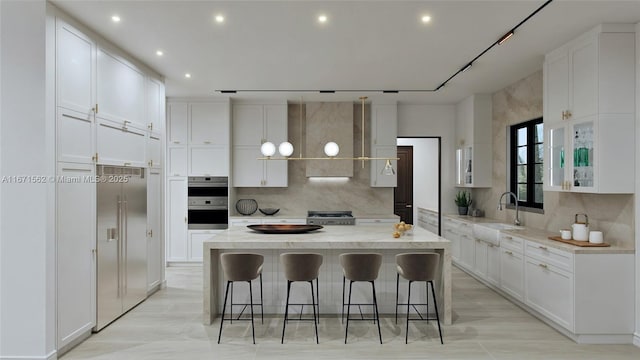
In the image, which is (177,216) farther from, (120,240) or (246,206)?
(120,240)

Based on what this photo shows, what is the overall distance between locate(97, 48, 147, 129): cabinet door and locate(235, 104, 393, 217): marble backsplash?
2938mm

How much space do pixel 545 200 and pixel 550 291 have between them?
4.74 feet

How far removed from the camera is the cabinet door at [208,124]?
6809 mm

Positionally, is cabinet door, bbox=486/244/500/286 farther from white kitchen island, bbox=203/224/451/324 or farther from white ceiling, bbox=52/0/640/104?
white ceiling, bbox=52/0/640/104

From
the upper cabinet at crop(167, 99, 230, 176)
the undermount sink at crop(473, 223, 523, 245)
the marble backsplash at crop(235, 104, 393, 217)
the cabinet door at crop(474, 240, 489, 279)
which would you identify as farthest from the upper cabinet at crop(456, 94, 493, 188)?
the upper cabinet at crop(167, 99, 230, 176)

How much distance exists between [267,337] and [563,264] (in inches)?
112

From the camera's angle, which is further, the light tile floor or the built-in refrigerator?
the built-in refrigerator

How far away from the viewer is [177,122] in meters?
6.84

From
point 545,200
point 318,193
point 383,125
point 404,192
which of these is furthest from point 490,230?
point 404,192

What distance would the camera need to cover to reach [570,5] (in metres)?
3.18

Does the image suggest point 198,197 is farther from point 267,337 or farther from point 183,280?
point 267,337

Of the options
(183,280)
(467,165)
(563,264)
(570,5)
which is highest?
(570,5)

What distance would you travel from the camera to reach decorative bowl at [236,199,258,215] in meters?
7.23

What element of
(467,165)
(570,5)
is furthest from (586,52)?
(467,165)
